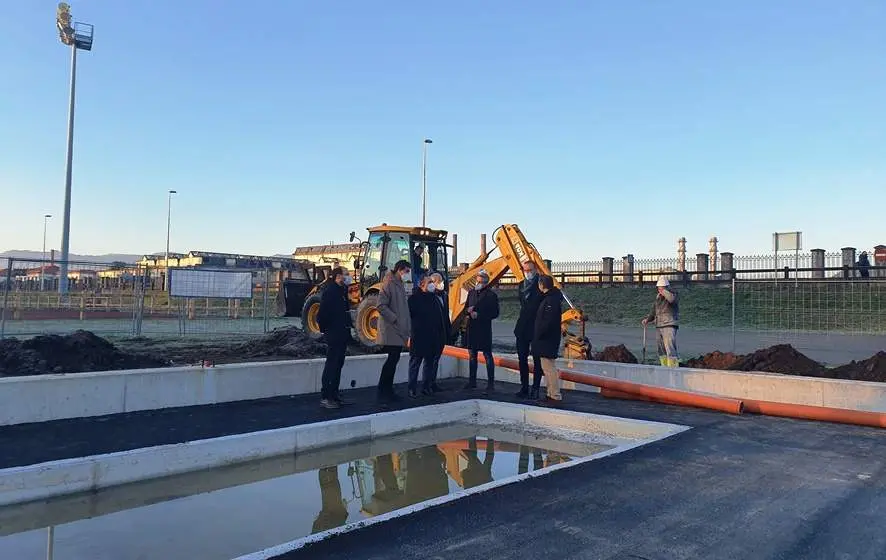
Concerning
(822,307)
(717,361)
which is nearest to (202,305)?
(717,361)

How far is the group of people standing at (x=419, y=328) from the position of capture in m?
8.50

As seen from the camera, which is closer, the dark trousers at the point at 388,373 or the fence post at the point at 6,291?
the dark trousers at the point at 388,373

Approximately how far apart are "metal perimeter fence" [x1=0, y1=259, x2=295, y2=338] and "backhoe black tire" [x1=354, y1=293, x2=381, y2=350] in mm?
4663

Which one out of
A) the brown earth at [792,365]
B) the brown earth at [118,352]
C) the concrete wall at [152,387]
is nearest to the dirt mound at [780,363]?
the brown earth at [792,365]

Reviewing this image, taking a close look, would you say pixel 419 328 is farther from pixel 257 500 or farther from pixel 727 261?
pixel 727 261

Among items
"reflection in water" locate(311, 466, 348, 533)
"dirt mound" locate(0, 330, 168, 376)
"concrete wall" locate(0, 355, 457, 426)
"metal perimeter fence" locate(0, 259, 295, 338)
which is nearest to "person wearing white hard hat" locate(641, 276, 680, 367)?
"concrete wall" locate(0, 355, 457, 426)

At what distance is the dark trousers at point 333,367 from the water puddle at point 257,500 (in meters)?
1.32

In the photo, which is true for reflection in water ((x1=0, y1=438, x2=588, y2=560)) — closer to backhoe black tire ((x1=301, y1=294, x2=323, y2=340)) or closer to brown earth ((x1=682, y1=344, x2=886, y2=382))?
brown earth ((x1=682, y1=344, x2=886, y2=382))

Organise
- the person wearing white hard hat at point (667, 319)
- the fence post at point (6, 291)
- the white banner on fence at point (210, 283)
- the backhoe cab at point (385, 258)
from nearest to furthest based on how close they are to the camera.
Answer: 1. the person wearing white hard hat at point (667, 319)
2. the fence post at point (6, 291)
3. the backhoe cab at point (385, 258)
4. the white banner on fence at point (210, 283)

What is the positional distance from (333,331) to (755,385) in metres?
6.04

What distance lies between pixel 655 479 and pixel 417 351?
469cm

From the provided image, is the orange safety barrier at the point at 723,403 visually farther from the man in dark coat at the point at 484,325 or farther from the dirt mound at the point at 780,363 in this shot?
the dirt mound at the point at 780,363

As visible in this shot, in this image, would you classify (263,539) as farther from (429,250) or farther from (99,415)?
(429,250)

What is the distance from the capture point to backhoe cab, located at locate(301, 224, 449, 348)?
1473cm
